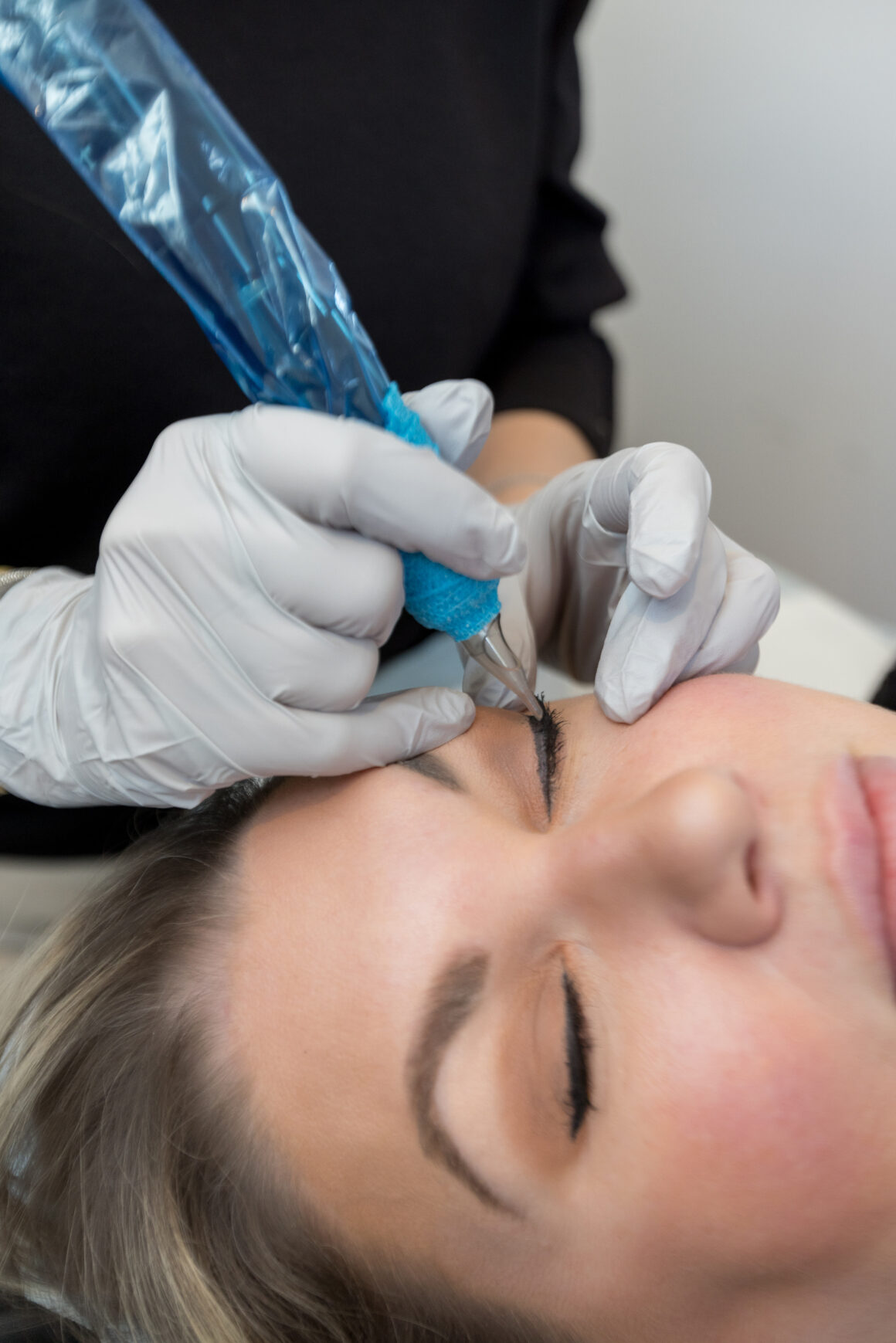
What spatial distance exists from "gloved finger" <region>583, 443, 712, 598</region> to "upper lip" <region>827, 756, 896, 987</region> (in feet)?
0.91

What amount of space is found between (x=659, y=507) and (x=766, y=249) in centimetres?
132

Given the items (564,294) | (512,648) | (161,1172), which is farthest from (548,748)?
(564,294)

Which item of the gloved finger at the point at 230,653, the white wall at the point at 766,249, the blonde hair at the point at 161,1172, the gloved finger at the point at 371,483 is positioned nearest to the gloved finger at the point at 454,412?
the gloved finger at the point at 371,483

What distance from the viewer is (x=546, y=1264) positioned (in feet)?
2.74

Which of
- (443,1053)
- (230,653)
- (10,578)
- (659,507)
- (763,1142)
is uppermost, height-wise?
(10,578)

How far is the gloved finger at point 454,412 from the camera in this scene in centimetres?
96

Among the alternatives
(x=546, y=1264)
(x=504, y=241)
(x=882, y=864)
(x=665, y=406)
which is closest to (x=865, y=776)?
(x=882, y=864)

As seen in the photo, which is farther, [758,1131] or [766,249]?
[766,249]

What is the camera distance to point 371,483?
0.82m


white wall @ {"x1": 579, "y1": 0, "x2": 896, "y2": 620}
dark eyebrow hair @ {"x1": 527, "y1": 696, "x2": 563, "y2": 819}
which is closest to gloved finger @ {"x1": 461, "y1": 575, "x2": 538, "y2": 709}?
dark eyebrow hair @ {"x1": 527, "y1": 696, "x2": 563, "y2": 819}

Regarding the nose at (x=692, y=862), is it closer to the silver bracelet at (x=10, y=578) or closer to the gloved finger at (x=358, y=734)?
the gloved finger at (x=358, y=734)

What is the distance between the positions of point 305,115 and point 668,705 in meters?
Answer: 0.86

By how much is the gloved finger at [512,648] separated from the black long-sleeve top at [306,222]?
367mm

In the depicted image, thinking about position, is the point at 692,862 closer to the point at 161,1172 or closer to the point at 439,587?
the point at 439,587
